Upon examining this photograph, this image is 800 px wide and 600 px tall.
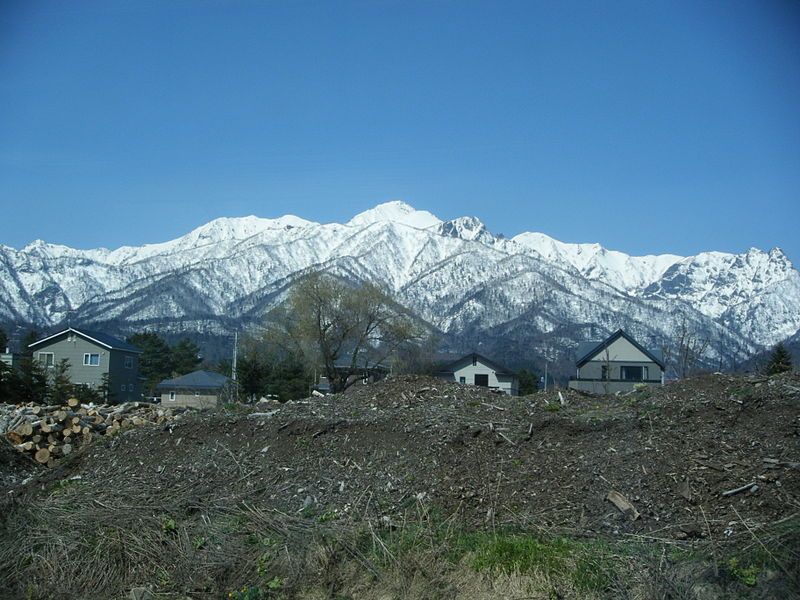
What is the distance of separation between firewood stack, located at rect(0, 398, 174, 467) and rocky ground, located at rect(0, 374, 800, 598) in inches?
124

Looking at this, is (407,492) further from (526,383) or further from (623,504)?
(526,383)

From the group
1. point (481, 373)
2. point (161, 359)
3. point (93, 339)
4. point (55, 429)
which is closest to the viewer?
point (55, 429)

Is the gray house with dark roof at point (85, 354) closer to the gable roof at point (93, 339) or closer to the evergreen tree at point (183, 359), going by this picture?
the gable roof at point (93, 339)

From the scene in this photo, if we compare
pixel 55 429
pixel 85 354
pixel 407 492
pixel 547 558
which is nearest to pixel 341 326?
pixel 85 354

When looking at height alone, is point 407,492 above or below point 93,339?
below

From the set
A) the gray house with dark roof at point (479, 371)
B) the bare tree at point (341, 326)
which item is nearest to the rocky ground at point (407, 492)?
the bare tree at point (341, 326)

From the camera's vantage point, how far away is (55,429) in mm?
13750

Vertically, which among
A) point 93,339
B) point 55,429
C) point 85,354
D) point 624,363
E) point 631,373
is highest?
point 93,339

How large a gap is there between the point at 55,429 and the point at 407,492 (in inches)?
343

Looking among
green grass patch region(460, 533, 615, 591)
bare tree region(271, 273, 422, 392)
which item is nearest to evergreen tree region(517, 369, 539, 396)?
bare tree region(271, 273, 422, 392)

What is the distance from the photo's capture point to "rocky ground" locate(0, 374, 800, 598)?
6.56 metres

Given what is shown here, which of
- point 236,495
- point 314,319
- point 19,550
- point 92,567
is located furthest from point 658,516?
point 314,319

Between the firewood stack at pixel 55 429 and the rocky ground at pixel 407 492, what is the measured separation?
3.14 meters

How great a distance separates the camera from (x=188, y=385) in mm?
50125
